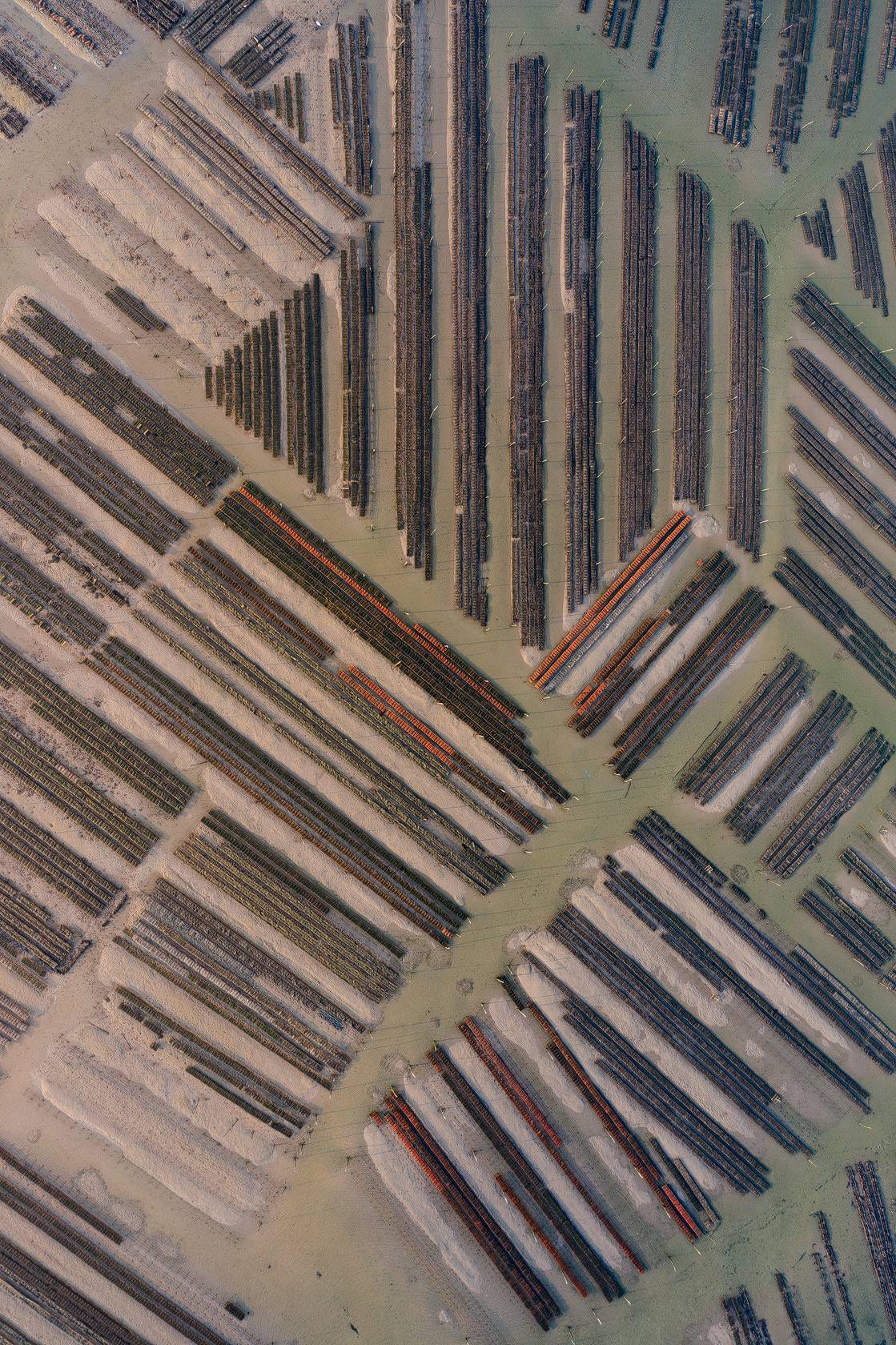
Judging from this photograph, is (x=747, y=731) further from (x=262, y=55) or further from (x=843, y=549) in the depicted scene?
(x=262, y=55)

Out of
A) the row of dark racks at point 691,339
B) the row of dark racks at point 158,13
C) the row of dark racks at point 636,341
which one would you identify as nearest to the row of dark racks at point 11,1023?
the row of dark racks at point 636,341

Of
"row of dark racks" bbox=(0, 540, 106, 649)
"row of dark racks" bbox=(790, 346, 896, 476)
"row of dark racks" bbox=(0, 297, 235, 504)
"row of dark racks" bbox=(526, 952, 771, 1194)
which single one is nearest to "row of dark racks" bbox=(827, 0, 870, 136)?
"row of dark racks" bbox=(790, 346, 896, 476)

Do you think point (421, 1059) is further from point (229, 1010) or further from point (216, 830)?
point (216, 830)

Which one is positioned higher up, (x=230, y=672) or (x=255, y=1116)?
(x=230, y=672)

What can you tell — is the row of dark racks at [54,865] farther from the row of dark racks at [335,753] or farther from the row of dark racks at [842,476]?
the row of dark racks at [842,476]

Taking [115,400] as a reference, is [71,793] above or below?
below

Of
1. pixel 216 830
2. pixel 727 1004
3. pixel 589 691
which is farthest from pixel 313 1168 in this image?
pixel 589 691


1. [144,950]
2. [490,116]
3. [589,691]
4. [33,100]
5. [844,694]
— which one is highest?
[490,116]

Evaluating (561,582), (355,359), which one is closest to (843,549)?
(561,582)

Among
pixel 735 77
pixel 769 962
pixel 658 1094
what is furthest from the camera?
pixel 735 77

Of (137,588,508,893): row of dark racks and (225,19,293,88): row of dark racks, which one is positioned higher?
(225,19,293,88): row of dark racks

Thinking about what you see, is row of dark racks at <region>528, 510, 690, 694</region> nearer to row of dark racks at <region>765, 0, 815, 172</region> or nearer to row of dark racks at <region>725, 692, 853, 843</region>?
row of dark racks at <region>725, 692, 853, 843</region>
